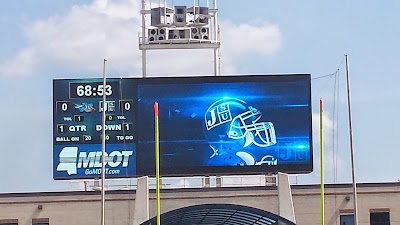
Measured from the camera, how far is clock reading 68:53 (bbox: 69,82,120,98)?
183 feet

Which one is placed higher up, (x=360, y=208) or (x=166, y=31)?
(x=166, y=31)

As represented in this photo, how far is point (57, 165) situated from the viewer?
5519 cm

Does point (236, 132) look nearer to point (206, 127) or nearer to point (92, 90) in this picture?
point (206, 127)

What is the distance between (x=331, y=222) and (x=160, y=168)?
7771 mm

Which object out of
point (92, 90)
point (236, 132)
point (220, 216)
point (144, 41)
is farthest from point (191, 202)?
point (144, 41)

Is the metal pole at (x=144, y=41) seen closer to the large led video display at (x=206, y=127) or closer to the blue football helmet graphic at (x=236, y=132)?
the large led video display at (x=206, y=127)

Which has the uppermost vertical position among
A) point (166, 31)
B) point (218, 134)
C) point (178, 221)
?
point (166, 31)

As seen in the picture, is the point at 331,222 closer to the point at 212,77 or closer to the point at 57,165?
the point at 212,77

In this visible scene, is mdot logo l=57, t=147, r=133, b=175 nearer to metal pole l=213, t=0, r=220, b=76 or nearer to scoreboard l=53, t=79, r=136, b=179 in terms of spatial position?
scoreboard l=53, t=79, r=136, b=179

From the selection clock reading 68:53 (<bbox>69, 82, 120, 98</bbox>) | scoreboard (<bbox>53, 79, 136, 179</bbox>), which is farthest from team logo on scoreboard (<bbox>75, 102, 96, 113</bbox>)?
clock reading 68:53 (<bbox>69, 82, 120, 98</bbox>)

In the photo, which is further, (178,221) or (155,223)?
(178,221)

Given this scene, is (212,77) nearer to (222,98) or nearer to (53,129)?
(222,98)

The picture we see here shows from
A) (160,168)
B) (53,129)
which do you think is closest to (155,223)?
(160,168)

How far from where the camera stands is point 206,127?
55.6 metres
